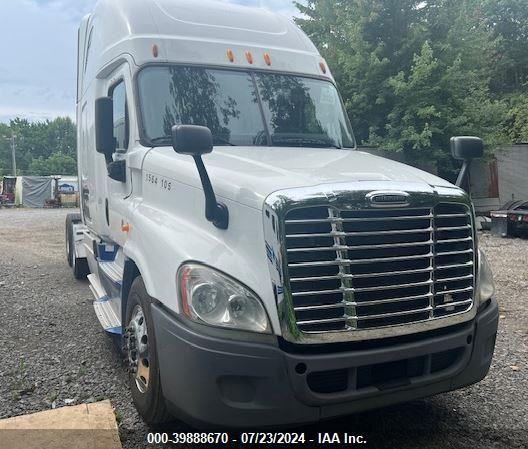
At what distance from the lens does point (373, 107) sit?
17.5m

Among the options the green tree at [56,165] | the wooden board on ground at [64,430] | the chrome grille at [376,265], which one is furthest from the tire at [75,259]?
the green tree at [56,165]

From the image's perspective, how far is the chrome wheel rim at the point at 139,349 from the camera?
10.9ft

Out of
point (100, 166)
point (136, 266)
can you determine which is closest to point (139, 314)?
point (136, 266)

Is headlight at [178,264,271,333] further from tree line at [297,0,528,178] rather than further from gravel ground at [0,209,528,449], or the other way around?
tree line at [297,0,528,178]

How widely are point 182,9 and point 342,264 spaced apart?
3.17 m

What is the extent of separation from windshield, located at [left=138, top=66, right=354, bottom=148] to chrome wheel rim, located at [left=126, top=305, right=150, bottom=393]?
137cm

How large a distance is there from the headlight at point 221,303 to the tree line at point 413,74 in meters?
13.9

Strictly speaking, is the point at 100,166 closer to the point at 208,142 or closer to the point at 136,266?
the point at 136,266

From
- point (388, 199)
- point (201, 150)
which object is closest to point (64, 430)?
point (201, 150)

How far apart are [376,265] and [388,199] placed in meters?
0.37

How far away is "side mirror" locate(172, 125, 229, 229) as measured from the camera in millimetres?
2946

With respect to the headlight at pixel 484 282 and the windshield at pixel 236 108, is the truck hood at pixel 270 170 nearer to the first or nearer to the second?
the windshield at pixel 236 108

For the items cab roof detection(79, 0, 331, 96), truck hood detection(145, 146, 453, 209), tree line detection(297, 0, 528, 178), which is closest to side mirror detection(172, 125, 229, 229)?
truck hood detection(145, 146, 453, 209)

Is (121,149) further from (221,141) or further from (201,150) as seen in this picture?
(201,150)
